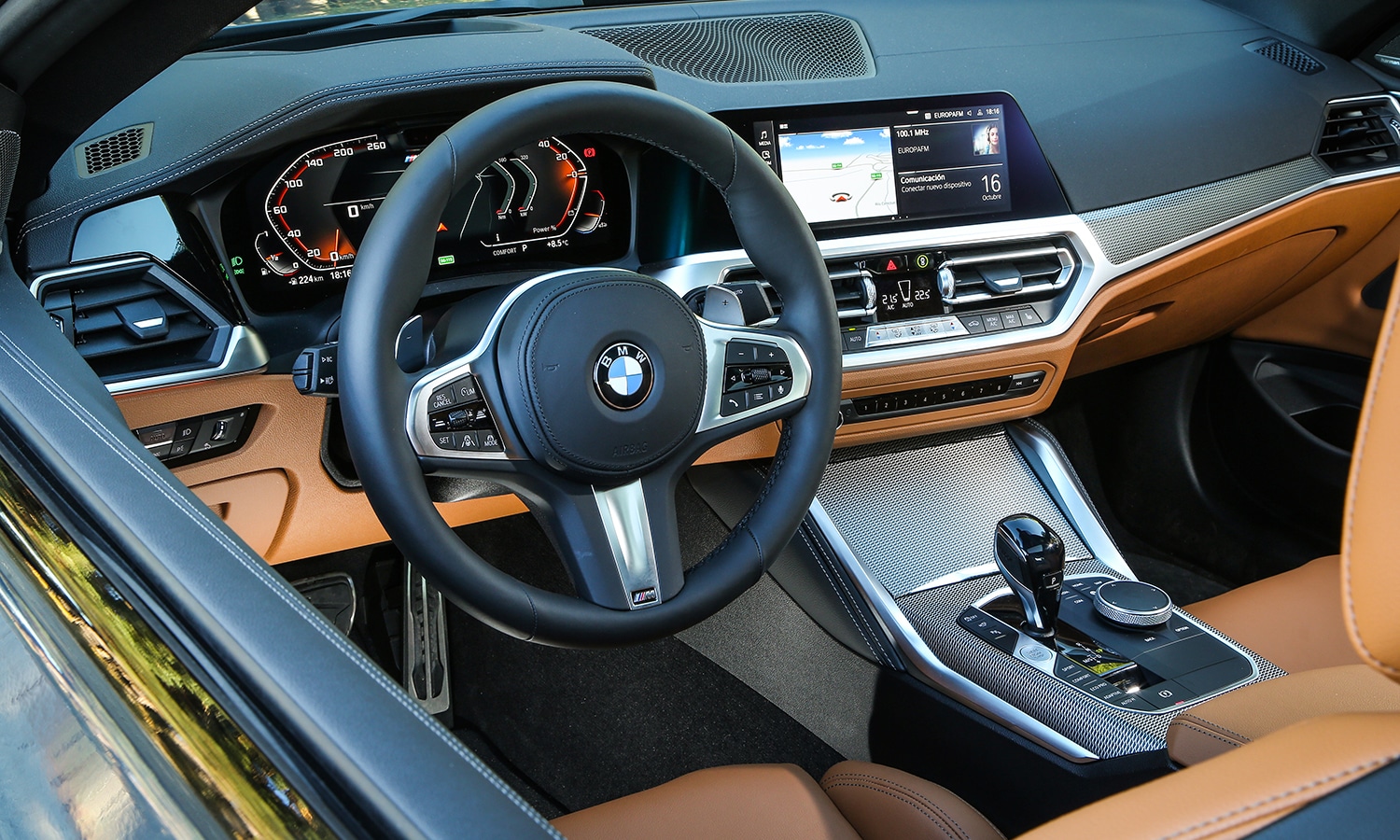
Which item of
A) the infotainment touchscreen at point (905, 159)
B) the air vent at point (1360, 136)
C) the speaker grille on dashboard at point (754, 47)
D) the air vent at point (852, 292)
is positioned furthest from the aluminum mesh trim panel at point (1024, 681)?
the air vent at point (1360, 136)

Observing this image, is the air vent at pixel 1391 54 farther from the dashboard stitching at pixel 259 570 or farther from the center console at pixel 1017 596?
the dashboard stitching at pixel 259 570

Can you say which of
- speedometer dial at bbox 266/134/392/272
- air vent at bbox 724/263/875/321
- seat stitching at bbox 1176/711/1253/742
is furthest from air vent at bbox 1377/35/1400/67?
speedometer dial at bbox 266/134/392/272

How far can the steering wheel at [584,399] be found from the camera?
3.21ft

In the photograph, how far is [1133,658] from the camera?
1.51 meters

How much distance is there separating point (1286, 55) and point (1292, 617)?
4.15 feet

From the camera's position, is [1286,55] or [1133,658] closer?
[1133,658]

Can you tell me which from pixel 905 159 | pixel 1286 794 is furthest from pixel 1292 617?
pixel 1286 794

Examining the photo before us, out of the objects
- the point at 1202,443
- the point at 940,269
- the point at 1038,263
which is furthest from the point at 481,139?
the point at 1202,443

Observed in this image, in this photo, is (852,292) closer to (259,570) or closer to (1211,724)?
(1211,724)

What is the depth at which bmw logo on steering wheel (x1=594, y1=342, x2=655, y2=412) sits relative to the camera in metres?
1.06

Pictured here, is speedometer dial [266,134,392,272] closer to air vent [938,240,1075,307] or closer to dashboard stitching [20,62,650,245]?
dashboard stitching [20,62,650,245]

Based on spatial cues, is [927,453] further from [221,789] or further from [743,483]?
[221,789]

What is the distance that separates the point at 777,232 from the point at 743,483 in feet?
2.68

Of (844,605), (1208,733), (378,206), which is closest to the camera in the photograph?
(1208,733)
